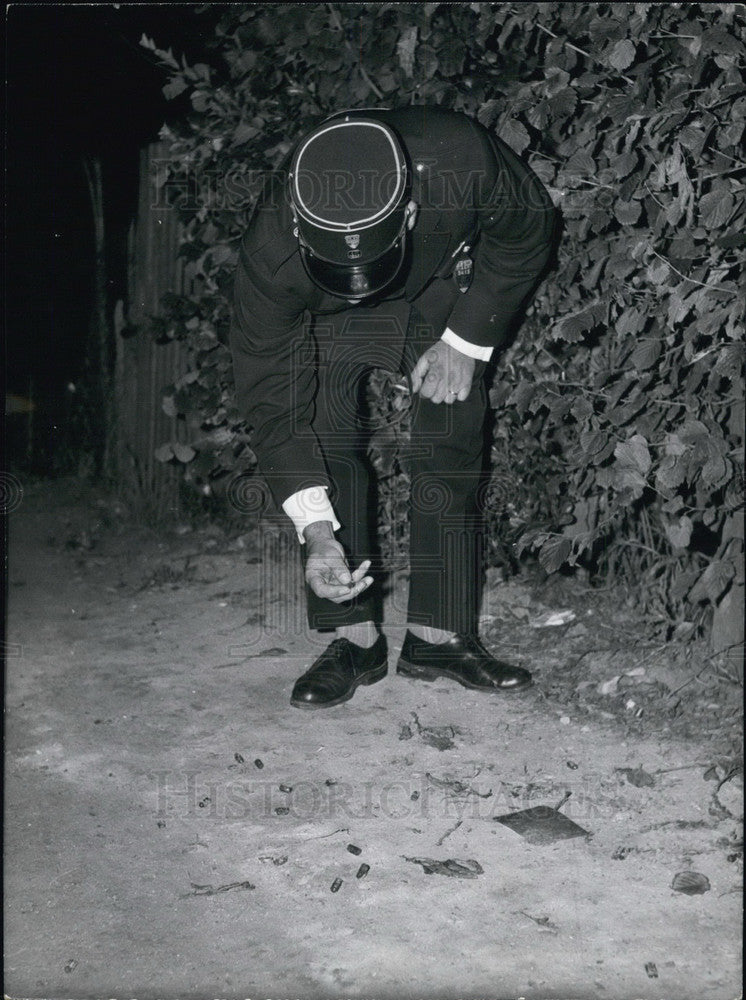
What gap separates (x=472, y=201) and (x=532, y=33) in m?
0.73

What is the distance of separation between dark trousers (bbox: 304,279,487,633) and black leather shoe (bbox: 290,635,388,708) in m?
0.09

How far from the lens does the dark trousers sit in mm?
2705

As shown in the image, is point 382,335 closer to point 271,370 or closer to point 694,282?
point 271,370

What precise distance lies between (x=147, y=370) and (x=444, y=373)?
9.15 feet

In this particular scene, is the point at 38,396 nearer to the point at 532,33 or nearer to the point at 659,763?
the point at 532,33

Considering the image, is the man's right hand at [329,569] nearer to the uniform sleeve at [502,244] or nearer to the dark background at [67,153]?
the uniform sleeve at [502,244]

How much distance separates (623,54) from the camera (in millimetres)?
2119

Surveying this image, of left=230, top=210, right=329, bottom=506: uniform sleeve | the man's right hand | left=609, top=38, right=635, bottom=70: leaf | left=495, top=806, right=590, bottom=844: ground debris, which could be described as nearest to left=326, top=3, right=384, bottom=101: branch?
left=230, top=210, right=329, bottom=506: uniform sleeve

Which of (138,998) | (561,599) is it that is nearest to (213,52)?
(561,599)

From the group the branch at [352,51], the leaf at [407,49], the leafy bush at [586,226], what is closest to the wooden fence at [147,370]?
the leafy bush at [586,226]

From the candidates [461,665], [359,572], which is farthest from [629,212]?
[461,665]

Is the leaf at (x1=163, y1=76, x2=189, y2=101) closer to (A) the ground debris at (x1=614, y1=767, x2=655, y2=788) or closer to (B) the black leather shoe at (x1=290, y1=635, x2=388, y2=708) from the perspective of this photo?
(B) the black leather shoe at (x1=290, y1=635, x2=388, y2=708)

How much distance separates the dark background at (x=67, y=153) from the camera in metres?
5.18

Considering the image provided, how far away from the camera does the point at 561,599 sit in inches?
130
